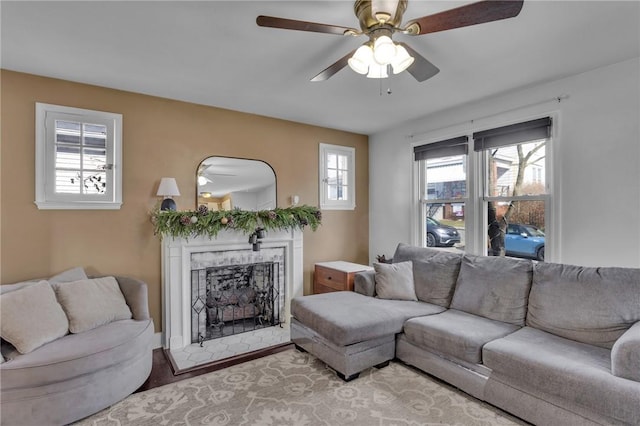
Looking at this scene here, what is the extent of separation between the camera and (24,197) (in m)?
2.74

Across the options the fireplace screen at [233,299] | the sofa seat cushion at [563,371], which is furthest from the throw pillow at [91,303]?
the sofa seat cushion at [563,371]

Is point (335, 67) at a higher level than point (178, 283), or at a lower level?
higher

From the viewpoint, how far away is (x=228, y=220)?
345cm

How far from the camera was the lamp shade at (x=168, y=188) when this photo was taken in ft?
10.5

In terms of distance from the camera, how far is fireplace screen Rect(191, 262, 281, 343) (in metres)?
3.45

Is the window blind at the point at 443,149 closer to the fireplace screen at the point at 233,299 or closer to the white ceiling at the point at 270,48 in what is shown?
the white ceiling at the point at 270,48

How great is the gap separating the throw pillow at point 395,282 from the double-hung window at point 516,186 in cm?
100

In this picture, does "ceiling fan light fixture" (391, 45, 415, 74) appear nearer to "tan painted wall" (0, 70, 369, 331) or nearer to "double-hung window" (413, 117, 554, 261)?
"double-hung window" (413, 117, 554, 261)

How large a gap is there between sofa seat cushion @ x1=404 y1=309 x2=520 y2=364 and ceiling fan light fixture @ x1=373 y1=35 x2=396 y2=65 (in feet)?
6.54

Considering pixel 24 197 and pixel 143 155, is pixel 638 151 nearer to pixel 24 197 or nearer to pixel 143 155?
pixel 143 155

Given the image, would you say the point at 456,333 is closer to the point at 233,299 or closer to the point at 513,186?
the point at 513,186

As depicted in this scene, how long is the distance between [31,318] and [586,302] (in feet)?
12.7

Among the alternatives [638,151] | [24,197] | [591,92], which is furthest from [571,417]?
[24,197]

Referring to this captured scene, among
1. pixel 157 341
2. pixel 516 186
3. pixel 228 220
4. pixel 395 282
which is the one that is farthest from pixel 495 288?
pixel 157 341
